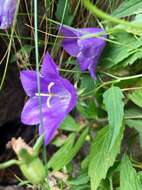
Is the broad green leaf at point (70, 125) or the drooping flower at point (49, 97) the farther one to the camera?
the broad green leaf at point (70, 125)

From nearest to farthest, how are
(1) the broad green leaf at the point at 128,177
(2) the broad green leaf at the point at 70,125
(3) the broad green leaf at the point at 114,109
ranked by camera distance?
(3) the broad green leaf at the point at 114,109, (1) the broad green leaf at the point at 128,177, (2) the broad green leaf at the point at 70,125

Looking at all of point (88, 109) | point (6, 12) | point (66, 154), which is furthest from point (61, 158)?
point (6, 12)

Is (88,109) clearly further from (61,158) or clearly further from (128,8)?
(128,8)

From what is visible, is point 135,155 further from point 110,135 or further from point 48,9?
point 48,9

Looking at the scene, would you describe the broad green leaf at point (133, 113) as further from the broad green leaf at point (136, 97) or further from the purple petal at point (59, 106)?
the purple petal at point (59, 106)

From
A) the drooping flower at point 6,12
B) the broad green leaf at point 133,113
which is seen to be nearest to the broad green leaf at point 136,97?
the broad green leaf at point 133,113

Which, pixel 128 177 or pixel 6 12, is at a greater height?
pixel 6 12

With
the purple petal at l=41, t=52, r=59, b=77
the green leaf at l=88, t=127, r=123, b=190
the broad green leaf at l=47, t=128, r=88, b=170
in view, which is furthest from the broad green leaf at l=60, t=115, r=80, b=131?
the purple petal at l=41, t=52, r=59, b=77
